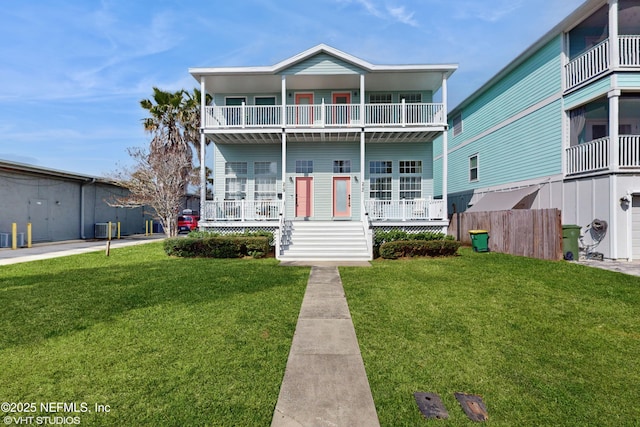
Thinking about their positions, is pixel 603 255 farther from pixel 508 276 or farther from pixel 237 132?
pixel 237 132

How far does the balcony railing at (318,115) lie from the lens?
14164 millimetres

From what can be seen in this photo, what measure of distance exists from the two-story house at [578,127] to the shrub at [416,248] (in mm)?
3423

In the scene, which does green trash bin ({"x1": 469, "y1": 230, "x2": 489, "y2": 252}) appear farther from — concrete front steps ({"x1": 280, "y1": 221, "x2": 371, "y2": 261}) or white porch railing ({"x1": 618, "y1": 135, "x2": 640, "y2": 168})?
white porch railing ({"x1": 618, "y1": 135, "x2": 640, "y2": 168})

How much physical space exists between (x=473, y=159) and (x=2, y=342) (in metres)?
22.3

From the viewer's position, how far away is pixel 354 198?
52.1ft

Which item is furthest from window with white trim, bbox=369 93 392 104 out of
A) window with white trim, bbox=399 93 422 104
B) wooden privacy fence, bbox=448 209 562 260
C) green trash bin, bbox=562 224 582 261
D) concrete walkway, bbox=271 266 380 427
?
concrete walkway, bbox=271 266 380 427

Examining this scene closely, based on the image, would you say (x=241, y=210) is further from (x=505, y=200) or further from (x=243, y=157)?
(x=505, y=200)

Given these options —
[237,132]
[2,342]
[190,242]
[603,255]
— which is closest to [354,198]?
[237,132]

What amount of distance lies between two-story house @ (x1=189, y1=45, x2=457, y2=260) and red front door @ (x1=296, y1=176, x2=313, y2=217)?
0.05m

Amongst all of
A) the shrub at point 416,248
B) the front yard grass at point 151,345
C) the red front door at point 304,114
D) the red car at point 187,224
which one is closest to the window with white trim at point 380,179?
the red front door at point 304,114

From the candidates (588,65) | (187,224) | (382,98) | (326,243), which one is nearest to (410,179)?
(382,98)

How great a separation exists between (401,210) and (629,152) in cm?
793

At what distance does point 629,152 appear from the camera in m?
10.8

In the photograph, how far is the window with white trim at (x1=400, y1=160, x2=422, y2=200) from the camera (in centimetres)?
1590
